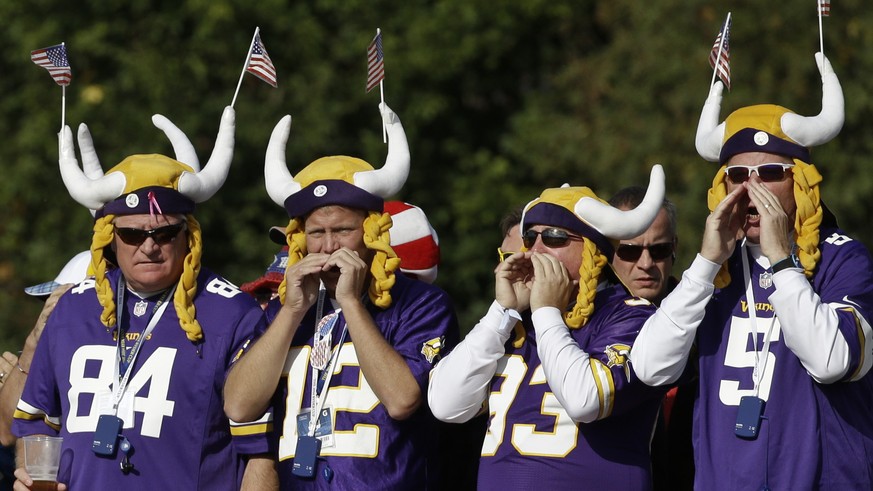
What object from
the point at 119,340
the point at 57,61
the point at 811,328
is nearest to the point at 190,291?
the point at 119,340

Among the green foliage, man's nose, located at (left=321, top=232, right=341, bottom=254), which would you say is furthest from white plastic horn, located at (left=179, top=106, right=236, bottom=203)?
the green foliage

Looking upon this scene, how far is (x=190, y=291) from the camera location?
21.5 ft

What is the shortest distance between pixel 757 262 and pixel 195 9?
11.4m

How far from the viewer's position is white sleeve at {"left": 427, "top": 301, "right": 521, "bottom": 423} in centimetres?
565

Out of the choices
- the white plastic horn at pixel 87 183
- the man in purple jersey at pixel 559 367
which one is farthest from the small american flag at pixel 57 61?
the man in purple jersey at pixel 559 367

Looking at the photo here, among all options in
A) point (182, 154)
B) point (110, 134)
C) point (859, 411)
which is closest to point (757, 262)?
point (859, 411)

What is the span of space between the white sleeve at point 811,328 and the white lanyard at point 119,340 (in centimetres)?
273

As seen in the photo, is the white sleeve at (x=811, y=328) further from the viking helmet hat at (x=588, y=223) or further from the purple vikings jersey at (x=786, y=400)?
the viking helmet hat at (x=588, y=223)

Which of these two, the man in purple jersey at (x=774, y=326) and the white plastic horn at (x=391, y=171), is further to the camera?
the white plastic horn at (x=391, y=171)

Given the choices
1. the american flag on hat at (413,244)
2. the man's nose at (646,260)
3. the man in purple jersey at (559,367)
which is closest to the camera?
the man in purple jersey at (559,367)

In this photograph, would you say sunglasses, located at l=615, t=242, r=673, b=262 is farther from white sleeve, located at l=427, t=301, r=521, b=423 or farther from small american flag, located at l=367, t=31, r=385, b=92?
small american flag, located at l=367, t=31, r=385, b=92

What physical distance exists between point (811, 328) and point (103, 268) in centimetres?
313

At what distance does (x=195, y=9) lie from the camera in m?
16.2

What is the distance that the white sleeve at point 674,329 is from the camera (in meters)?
5.42
